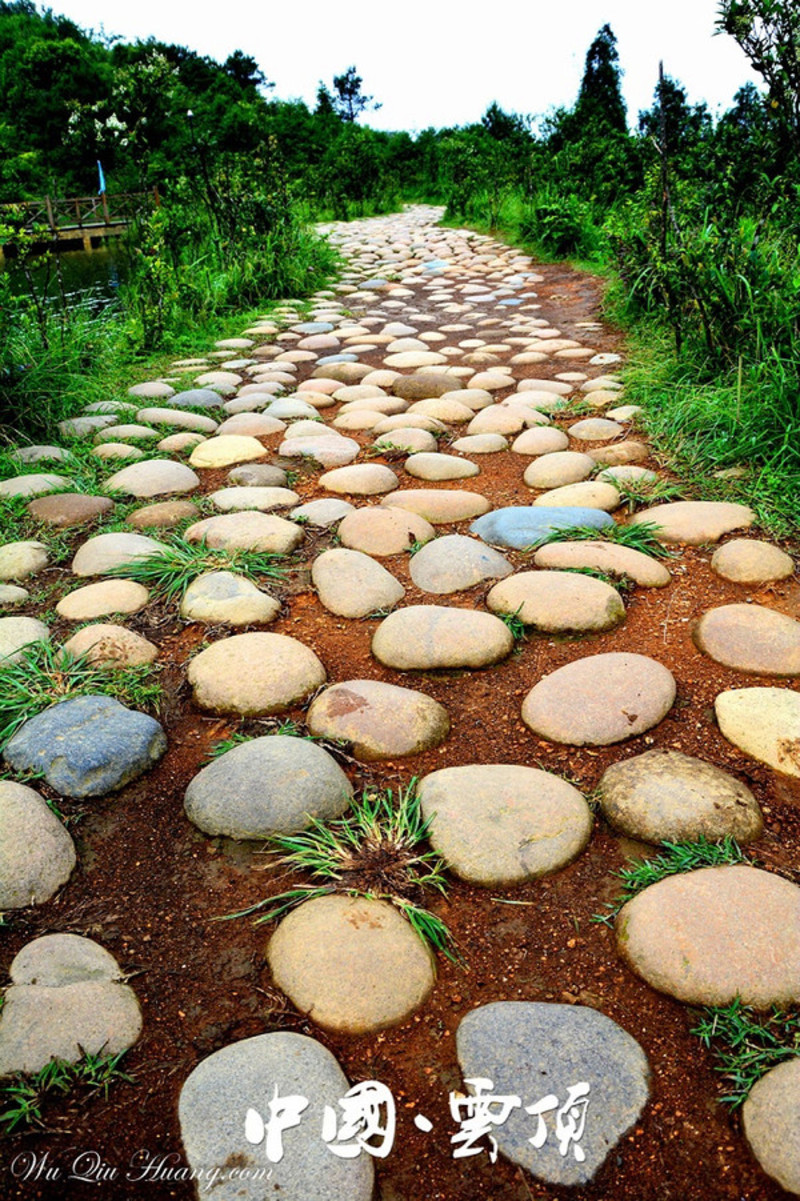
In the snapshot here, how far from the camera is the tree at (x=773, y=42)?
272cm

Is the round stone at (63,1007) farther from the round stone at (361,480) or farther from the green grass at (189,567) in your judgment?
the round stone at (361,480)

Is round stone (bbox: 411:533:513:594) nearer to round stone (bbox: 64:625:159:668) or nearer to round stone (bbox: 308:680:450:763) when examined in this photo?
round stone (bbox: 308:680:450:763)

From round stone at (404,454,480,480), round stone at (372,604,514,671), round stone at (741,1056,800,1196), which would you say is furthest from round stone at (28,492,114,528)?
round stone at (741,1056,800,1196)

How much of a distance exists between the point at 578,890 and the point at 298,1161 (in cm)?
57

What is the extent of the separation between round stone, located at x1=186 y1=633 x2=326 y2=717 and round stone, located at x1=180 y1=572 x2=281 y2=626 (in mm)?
154

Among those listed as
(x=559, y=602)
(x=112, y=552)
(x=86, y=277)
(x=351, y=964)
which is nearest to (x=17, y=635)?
(x=112, y=552)

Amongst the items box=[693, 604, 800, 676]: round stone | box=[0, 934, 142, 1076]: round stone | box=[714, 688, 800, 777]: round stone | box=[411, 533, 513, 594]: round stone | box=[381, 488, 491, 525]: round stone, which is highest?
box=[381, 488, 491, 525]: round stone

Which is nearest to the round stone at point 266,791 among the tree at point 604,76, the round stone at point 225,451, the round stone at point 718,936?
the round stone at point 718,936

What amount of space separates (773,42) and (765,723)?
2.63 meters

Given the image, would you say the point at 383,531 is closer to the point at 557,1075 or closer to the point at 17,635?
the point at 17,635

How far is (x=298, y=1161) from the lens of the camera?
2.95 feet

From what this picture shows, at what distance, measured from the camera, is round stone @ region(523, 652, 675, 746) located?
155cm

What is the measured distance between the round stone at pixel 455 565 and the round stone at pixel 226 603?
41cm

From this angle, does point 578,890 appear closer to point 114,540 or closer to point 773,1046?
point 773,1046
